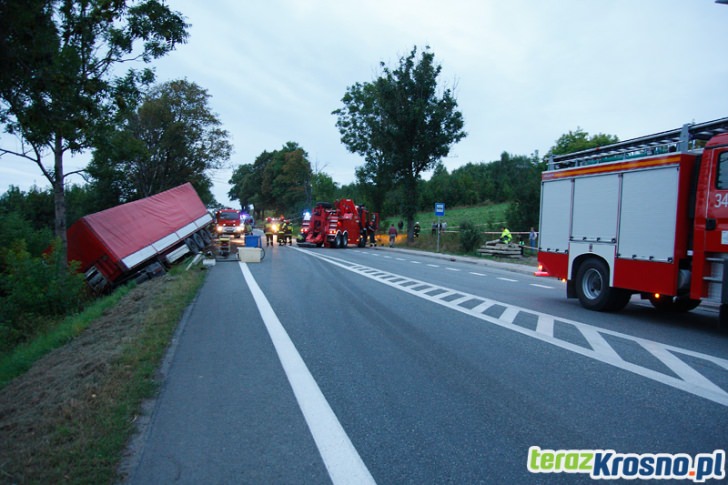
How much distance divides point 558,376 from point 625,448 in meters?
1.81

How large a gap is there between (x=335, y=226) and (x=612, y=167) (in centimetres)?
2548

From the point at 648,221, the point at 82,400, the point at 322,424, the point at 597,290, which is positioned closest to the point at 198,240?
the point at 597,290

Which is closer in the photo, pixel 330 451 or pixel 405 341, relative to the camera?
pixel 330 451

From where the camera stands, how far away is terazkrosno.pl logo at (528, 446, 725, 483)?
3.58m

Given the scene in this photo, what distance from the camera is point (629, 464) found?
→ 372cm

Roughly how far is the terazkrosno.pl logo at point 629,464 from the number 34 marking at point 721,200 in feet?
17.4

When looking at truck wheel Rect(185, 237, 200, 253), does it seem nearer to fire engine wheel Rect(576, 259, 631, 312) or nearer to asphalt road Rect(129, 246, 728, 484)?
asphalt road Rect(129, 246, 728, 484)

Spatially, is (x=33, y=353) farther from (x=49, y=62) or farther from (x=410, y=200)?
(x=410, y=200)

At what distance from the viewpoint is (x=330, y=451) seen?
12.6 ft

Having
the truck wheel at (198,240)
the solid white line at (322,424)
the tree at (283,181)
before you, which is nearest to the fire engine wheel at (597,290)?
the solid white line at (322,424)

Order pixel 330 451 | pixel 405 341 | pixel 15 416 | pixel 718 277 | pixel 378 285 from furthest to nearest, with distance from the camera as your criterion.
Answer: pixel 378 285 → pixel 718 277 → pixel 405 341 → pixel 15 416 → pixel 330 451

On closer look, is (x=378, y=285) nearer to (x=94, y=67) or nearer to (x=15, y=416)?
(x=94, y=67)

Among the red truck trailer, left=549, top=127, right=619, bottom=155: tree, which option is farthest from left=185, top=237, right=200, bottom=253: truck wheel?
left=549, top=127, right=619, bottom=155: tree

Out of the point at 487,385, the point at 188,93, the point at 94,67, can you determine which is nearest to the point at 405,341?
the point at 487,385
